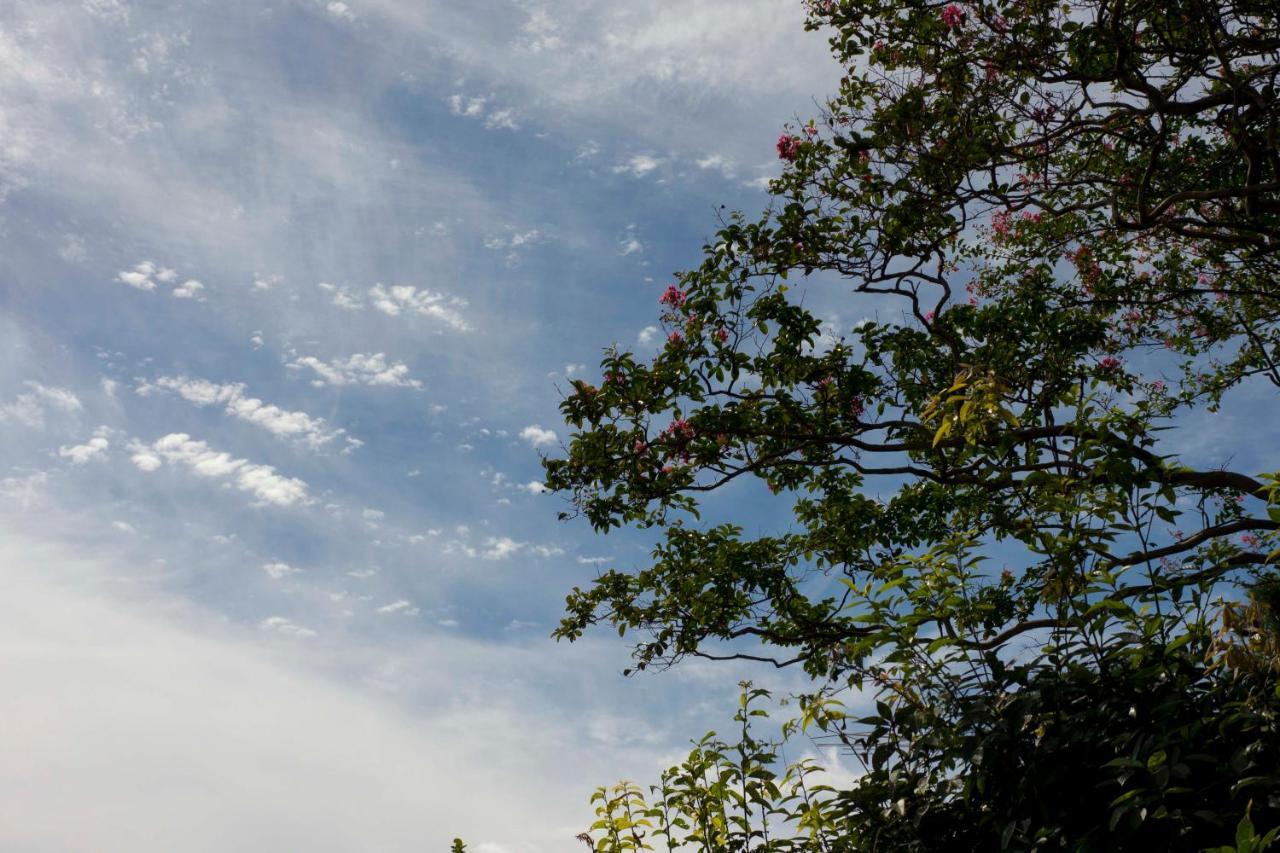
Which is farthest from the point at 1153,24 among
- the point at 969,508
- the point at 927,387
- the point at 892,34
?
the point at 969,508

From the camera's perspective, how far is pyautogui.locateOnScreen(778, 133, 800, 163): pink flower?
8297 millimetres

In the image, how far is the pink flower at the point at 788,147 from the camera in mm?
8297

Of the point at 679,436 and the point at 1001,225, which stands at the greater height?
the point at 1001,225

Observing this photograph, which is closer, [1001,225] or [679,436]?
[679,436]

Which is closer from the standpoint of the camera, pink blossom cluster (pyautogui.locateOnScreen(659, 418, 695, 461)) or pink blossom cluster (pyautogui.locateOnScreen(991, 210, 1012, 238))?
pink blossom cluster (pyautogui.locateOnScreen(659, 418, 695, 461))

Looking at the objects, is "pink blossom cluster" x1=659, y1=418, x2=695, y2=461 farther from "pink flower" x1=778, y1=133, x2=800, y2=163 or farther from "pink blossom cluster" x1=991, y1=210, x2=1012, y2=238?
"pink blossom cluster" x1=991, y1=210, x2=1012, y2=238

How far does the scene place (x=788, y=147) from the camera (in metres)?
8.35

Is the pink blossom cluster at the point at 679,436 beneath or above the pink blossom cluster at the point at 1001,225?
beneath

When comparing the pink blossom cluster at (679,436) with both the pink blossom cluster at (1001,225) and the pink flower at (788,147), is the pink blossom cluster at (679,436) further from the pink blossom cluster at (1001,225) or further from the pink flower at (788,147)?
the pink blossom cluster at (1001,225)

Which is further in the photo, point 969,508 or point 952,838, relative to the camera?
point 969,508

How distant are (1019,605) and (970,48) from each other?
4.53 m

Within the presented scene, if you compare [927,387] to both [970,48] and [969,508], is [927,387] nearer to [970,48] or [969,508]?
[969,508]

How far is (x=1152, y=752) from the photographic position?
310 centimetres

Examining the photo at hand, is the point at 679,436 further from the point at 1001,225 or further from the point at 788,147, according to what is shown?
the point at 1001,225
